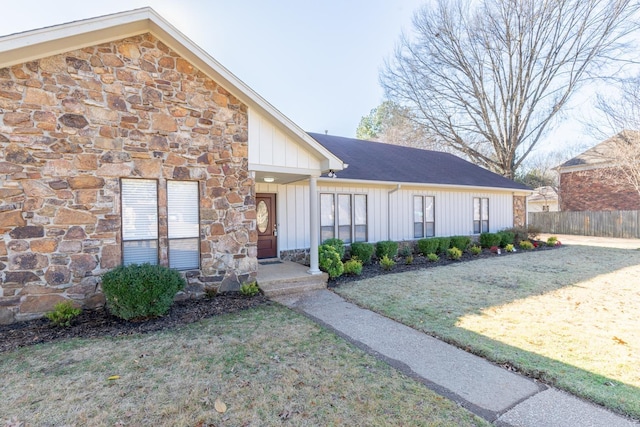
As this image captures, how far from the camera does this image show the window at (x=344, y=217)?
10406 millimetres

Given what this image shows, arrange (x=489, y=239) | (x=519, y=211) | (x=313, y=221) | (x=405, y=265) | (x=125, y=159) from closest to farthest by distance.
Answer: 1. (x=125, y=159)
2. (x=313, y=221)
3. (x=405, y=265)
4. (x=489, y=239)
5. (x=519, y=211)

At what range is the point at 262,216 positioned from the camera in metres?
9.41

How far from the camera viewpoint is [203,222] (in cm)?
646

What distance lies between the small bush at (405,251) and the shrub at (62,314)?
9555 mm

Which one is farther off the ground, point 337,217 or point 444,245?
point 337,217

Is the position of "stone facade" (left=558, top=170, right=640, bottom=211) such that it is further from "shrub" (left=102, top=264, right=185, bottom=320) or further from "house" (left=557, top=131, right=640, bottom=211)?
"shrub" (left=102, top=264, right=185, bottom=320)

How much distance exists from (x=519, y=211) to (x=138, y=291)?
1809cm

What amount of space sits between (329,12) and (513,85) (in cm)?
1358

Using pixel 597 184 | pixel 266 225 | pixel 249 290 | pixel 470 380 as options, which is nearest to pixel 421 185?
pixel 266 225

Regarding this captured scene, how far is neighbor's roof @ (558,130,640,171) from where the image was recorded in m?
15.8

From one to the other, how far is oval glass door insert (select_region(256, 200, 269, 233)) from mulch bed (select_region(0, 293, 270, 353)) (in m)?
3.48

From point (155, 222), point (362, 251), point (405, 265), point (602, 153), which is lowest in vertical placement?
point (405, 265)

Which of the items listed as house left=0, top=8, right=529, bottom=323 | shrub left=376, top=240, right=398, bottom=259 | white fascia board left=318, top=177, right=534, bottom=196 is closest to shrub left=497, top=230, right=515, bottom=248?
white fascia board left=318, top=177, right=534, bottom=196

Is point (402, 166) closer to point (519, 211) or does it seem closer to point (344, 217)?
point (344, 217)
